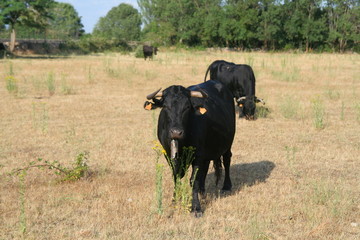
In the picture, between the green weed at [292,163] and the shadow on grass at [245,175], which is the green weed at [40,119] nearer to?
the shadow on grass at [245,175]

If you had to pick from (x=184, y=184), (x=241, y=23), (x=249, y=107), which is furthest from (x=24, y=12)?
(x=184, y=184)

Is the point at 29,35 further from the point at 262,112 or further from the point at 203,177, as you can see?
the point at 203,177

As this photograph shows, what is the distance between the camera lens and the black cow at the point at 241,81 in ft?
38.9

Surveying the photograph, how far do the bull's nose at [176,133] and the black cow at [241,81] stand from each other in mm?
7200

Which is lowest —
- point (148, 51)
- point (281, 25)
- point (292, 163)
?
point (292, 163)

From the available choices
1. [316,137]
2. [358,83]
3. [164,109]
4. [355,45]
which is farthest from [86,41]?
[164,109]

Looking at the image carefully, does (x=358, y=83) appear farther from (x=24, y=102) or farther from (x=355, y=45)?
(x=355, y=45)

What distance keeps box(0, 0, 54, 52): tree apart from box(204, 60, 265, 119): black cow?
23493 mm

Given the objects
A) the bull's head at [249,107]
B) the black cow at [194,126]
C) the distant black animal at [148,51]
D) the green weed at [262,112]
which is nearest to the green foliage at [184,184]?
the black cow at [194,126]

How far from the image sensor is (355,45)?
2138 inches

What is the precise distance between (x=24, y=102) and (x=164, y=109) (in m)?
9.63

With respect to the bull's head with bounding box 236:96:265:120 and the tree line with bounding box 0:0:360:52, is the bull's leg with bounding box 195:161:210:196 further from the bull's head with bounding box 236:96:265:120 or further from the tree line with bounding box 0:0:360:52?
the tree line with bounding box 0:0:360:52

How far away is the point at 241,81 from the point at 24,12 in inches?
1046

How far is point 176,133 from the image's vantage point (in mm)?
4801
